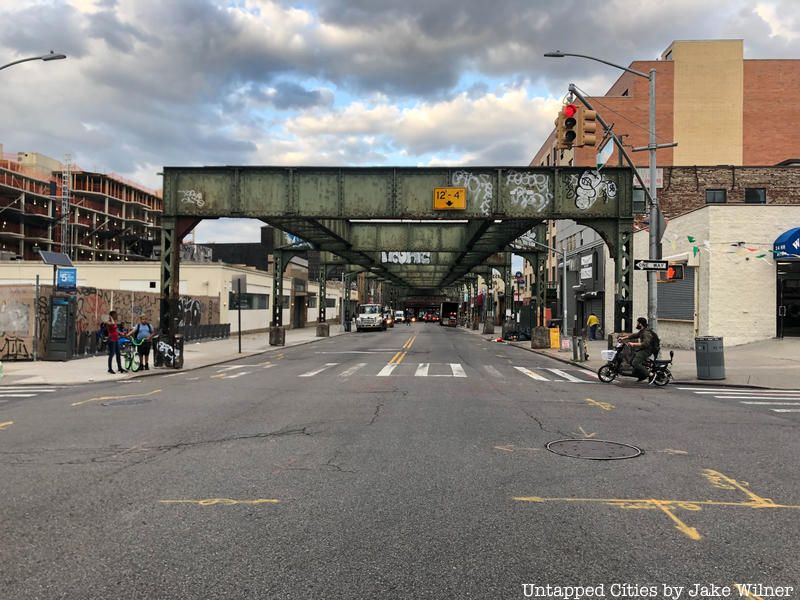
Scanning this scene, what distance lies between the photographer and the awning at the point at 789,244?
24250mm

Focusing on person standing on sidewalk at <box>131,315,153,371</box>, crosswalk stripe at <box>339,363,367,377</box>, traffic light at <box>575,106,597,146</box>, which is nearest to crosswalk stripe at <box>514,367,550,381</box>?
crosswalk stripe at <box>339,363,367,377</box>

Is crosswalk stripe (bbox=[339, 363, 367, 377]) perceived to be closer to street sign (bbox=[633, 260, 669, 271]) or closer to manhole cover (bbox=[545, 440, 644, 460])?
street sign (bbox=[633, 260, 669, 271])

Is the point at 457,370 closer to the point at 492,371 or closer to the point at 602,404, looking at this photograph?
the point at 492,371

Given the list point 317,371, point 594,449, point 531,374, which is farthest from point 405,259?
point 594,449

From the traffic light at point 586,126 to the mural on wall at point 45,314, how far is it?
18757 mm

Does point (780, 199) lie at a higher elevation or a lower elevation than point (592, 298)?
higher

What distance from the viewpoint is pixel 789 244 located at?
24.5 meters

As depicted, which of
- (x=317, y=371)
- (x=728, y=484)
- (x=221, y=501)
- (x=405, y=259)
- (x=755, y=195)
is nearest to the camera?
(x=221, y=501)

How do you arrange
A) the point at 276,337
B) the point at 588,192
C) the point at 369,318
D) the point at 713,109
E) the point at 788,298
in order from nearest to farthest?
1. the point at 588,192
2. the point at 788,298
3. the point at 276,337
4. the point at 713,109
5. the point at 369,318

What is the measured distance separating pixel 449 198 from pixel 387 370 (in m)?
7.65

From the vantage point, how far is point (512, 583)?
3803mm

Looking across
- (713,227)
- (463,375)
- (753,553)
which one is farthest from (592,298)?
(753,553)

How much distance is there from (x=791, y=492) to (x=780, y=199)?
41.1 metres

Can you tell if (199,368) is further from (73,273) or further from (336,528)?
(336,528)
